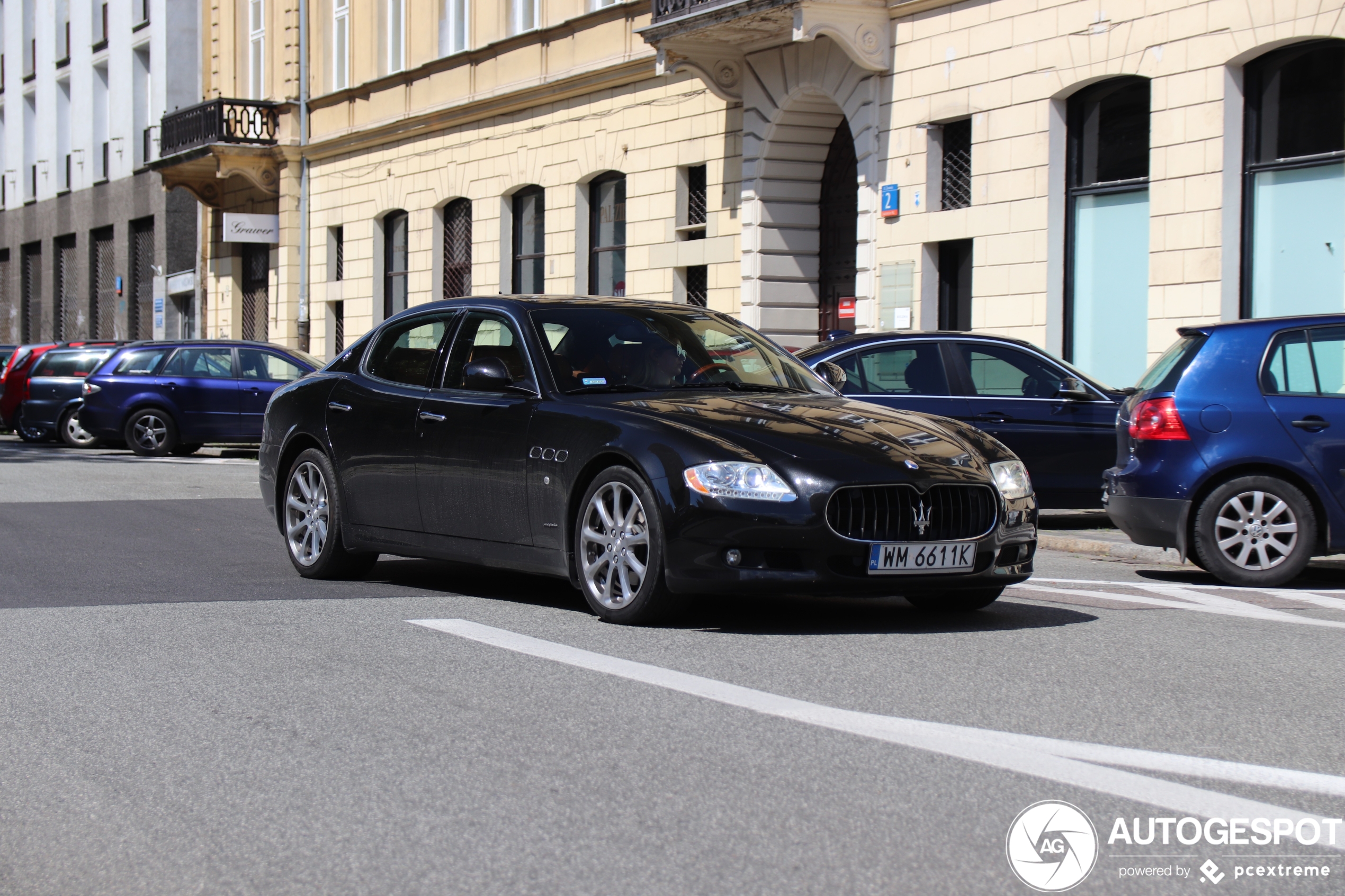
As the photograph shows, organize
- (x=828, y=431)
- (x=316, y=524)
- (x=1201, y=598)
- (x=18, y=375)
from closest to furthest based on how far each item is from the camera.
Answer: (x=828, y=431), (x=1201, y=598), (x=316, y=524), (x=18, y=375)

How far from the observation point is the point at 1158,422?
395 inches

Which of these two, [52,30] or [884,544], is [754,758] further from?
[52,30]

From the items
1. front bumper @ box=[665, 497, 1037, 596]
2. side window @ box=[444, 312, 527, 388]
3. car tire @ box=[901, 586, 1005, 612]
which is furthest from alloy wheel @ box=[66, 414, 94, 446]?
front bumper @ box=[665, 497, 1037, 596]

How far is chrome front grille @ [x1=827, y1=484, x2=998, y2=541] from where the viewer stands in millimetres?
7129

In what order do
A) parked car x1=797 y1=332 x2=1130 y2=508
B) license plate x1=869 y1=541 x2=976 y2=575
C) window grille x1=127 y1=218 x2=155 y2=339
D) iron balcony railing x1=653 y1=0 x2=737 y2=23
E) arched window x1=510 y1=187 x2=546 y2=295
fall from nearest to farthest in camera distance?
license plate x1=869 y1=541 x2=976 y2=575 → parked car x1=797 y1=332 x2=1130 y2=508 → iron balcony railing x1=653 y1=0 x2=737 y2=23 → arched window x1=510 y1=187 x2=546 y2=295 → window grille x1=127 y1=218 x2=155 y2=339

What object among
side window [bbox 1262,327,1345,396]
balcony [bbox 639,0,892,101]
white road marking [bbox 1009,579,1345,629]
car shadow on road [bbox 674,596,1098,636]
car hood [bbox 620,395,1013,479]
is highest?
balcony [bbox 639,0,892,101]

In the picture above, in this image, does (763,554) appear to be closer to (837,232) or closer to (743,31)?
(743,31)

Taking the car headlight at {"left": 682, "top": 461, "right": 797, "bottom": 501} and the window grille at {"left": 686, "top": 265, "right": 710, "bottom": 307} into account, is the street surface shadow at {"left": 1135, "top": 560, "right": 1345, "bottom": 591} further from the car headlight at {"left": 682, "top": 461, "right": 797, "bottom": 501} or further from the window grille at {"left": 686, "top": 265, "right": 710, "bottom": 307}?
the window grille at {"left": 686, "top": 265, "right": 710, "bottom": 307}

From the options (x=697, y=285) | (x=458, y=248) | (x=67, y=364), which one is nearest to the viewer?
(x=697, y=285)

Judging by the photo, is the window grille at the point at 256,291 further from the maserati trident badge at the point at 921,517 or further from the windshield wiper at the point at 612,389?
the maserati trident badge at the point at 921,517

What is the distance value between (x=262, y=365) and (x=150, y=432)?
1.74m

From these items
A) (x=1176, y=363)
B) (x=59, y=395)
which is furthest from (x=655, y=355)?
(x=59, y=395)

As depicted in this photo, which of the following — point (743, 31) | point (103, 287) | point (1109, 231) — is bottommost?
point (1109, 231)

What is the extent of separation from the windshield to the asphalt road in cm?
108
